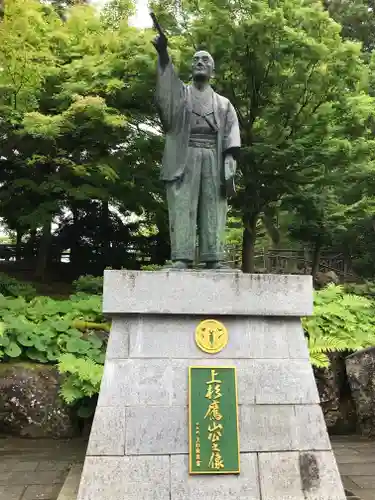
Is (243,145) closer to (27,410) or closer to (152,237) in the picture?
(152,237)

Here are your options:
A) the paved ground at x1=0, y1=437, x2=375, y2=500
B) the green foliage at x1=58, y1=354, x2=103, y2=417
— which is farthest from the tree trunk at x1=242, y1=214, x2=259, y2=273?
the green foliage at x1=58, y1=354, x2=103, y2=417

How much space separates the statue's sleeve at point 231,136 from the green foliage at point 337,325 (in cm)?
367

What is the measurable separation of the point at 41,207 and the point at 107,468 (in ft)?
25.8

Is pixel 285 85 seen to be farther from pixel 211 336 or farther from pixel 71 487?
pixel 71 487

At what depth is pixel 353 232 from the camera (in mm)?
15883

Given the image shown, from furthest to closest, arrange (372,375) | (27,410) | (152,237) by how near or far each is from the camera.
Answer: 1. (152,237)
2. (372,375)
3. (27,410)

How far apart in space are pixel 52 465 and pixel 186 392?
97.1 inches

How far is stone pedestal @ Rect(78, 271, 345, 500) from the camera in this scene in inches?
157

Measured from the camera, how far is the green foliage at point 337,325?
7.72 m

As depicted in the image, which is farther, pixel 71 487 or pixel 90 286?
pixel 90 286

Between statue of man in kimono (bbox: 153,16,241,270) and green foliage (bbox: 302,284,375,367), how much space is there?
335cm

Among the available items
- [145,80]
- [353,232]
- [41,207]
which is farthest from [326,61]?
[353,232]

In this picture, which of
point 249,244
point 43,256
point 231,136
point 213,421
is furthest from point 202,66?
point 43,256

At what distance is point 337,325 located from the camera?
341 inches
